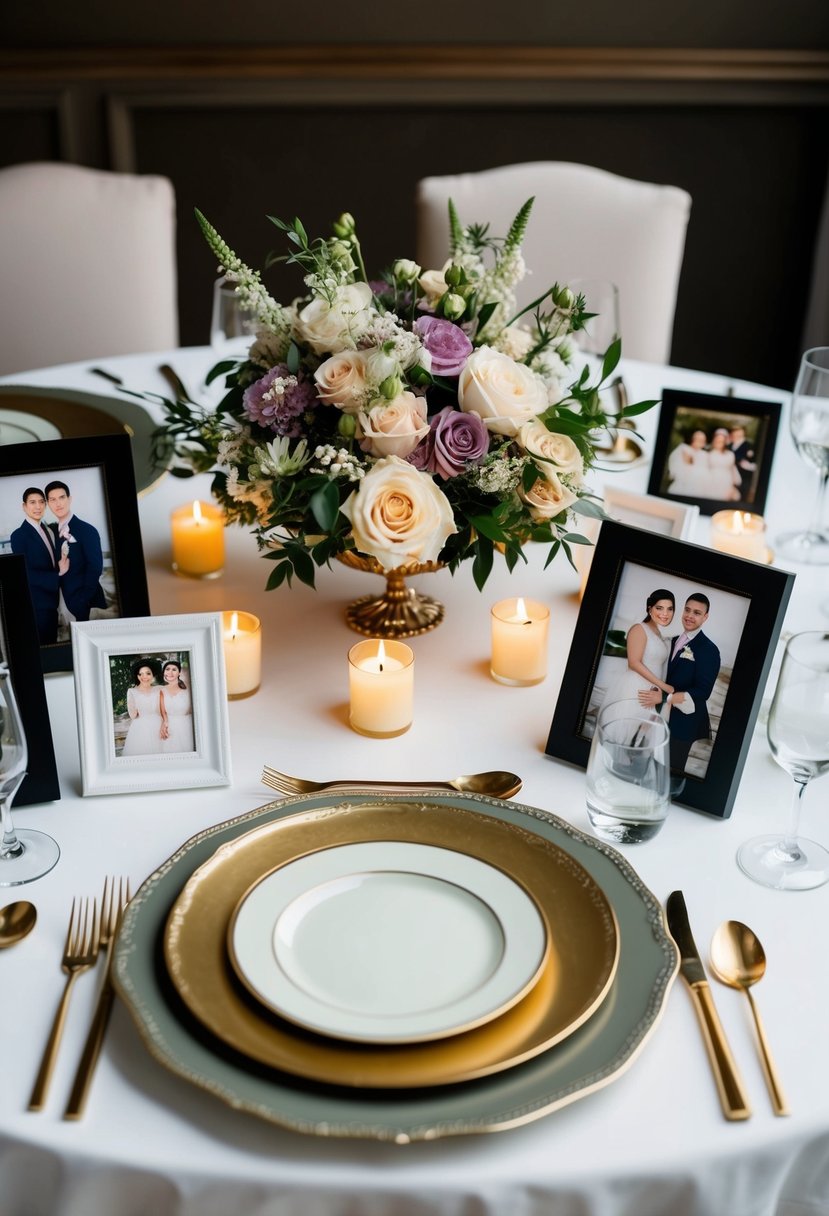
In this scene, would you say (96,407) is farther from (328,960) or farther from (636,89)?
(636,89)

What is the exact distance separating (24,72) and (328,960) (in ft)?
9.76

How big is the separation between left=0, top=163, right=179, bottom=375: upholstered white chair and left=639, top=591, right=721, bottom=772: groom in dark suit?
169 centimetres

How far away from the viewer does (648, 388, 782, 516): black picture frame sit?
1.60 meters

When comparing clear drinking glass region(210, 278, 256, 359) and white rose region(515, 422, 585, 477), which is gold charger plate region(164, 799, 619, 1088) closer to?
white rose region(515, 422, 585, 477)

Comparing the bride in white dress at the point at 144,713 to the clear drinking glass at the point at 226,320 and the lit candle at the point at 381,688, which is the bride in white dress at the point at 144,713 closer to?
the lit candle at the point at 381,688

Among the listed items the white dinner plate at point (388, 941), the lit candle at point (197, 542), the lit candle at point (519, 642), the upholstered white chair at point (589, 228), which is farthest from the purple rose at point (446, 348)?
the upholstered white chair at point (589, 228)

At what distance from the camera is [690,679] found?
1.13m

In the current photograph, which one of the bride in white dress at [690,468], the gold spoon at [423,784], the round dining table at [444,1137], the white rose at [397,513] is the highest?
the white rose at [397,513]

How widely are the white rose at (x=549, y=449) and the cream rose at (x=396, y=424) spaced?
0.10m

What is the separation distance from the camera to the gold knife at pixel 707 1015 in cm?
82

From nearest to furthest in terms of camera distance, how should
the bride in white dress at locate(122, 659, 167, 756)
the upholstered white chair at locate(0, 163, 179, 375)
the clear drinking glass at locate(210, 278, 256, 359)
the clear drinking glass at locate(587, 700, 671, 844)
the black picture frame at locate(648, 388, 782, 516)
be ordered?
the clear drinking glass at locate(587, 700, 671, 844), the bride in white dress at locate(122, 659, 167, 756), the black picture frame at locate(648, 388, 782, 516), the clear drinking glass at locate(210, 278, 256, 359), the upholstered white chair at locate(0, 163, 179, 375)

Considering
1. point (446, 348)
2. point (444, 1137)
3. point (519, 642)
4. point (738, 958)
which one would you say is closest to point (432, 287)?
point (446, 348)

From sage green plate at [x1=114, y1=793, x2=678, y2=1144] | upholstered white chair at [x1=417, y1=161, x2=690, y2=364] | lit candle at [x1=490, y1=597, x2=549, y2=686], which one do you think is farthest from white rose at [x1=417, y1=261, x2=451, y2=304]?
upholstered white chair at [x1=417, y1=161, x2=690, y2=364]

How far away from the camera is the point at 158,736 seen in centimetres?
114
